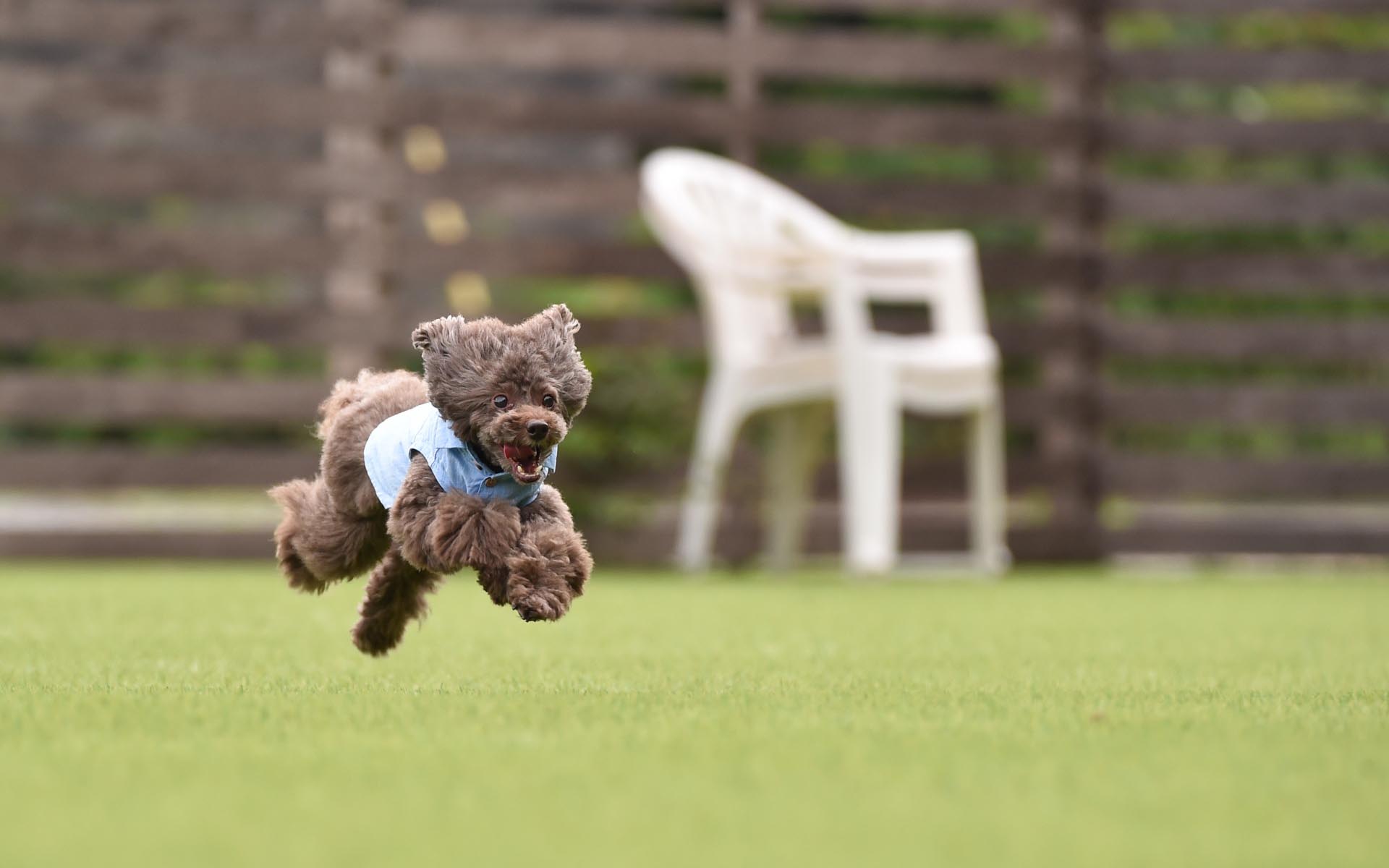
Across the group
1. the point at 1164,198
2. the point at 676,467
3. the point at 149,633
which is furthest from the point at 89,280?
the point at 149,633

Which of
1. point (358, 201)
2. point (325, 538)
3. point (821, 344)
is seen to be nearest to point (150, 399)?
point (358, 201)

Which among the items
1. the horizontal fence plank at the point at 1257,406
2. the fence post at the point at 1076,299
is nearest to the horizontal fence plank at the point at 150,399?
the fence post at the point at 1076,299

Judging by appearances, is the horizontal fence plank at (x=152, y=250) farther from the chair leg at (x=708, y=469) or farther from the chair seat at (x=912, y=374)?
the chair seat at (x=912, y=374)

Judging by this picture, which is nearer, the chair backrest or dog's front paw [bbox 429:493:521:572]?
dog's front paw [bbox 429:493:521:572]

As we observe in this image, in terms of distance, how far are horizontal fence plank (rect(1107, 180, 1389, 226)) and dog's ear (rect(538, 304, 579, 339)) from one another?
292 centimetres

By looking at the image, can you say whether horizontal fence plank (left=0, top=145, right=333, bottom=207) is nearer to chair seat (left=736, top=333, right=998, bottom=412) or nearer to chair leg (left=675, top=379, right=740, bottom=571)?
chair leg (left=675, top=379, right=740, bottom=571)

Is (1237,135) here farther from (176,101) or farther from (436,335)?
(436,335)

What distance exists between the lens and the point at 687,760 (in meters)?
1.40

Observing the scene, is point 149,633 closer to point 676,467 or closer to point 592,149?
point 676,467

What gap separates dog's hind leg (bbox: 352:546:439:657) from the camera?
2.13 m

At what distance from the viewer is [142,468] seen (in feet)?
14.4

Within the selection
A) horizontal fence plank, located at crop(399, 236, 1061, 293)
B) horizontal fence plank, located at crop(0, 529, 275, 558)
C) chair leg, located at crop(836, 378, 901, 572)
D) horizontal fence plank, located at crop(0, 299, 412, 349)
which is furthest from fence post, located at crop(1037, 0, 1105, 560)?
horizontal fence plank, located at crop(0, 529, 275, 558)

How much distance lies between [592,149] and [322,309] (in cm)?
163

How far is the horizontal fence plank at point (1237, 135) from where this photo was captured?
4652 millimetres
